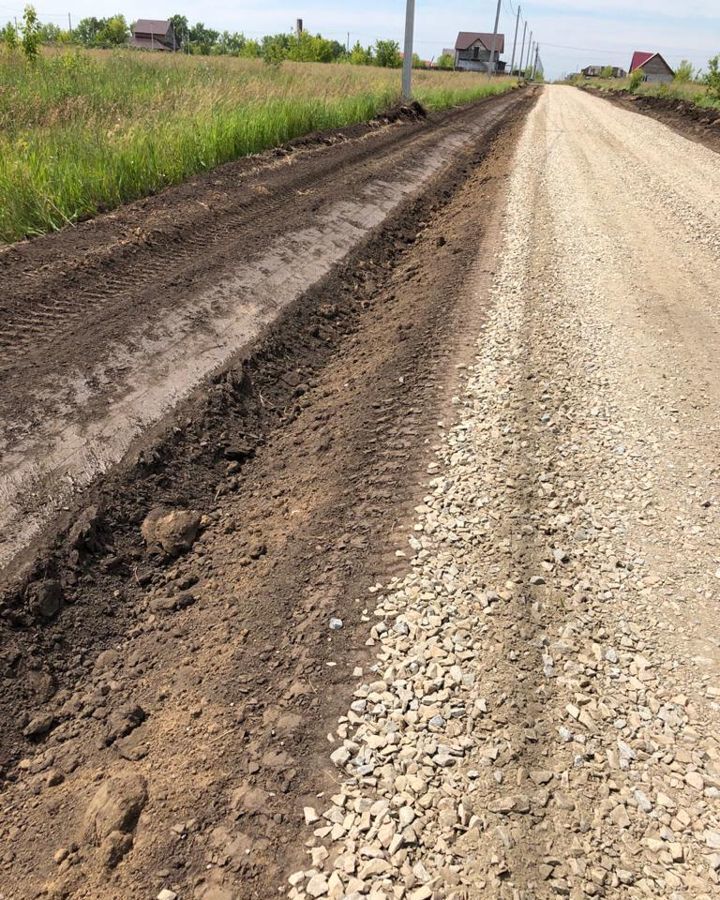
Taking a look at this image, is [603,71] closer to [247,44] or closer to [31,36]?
[247,44]

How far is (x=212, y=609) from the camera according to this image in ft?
10.1

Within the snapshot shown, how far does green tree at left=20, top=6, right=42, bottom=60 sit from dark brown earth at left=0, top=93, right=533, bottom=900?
1117 cm

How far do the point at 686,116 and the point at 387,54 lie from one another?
51.6 m

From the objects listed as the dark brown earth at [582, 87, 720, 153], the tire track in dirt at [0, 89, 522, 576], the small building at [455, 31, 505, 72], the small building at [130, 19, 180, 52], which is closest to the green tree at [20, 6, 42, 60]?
the tire track in dirt at [0, 89, 522, 576]

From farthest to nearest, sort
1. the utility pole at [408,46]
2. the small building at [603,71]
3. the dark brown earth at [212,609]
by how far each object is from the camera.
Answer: the small building at [603,71]
the utility pole at [408,46]
the dark brown earth at [212,609]

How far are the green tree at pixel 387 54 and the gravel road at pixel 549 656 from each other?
72959 mm

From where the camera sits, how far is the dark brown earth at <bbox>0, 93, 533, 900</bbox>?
6.85 ft

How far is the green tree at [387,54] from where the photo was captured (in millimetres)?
64812

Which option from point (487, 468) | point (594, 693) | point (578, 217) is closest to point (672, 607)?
point (594, 693)

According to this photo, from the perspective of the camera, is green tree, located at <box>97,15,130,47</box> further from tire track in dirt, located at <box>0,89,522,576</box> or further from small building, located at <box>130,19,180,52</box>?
tire track in dirt, located at <box>0,89,522,576</box>

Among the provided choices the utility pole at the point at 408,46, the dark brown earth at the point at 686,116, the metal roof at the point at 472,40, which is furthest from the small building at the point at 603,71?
the utility pole at the point at 408,46

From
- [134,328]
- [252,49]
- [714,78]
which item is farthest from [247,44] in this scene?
[134,328]

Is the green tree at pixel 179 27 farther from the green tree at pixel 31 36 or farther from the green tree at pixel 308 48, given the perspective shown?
the green tree at pixel 31 36

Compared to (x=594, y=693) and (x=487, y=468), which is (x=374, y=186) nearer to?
(x=487, y=468)
